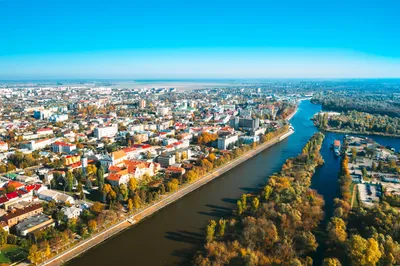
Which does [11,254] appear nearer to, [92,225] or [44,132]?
[92,225]

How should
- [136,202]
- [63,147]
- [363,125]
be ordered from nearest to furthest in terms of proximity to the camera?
[136,202] → [63,147] → [363,125]

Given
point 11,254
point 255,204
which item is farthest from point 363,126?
point 11,254

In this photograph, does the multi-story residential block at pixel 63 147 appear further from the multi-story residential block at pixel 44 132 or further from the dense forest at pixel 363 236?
the dense forest at pixel 363 236

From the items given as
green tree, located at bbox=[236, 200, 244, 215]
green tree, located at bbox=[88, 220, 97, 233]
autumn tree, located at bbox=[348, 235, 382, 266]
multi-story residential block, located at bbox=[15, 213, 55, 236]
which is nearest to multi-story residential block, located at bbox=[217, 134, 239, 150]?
green tree, located at bbox=[236, 200, 244, 215]

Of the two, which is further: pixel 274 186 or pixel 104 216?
pixel 274 186

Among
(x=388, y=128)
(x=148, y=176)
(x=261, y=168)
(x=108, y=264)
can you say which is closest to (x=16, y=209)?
(x=108, y=264)

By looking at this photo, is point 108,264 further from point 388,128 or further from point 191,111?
point 191,111
